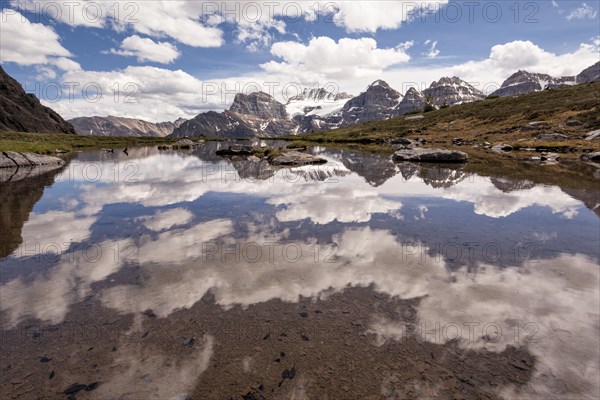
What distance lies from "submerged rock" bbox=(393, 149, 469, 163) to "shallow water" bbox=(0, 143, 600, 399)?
1056 inches

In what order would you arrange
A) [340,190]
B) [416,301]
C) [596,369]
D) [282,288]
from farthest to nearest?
[340,190] → [282,288] → [416,301] → [596,369]

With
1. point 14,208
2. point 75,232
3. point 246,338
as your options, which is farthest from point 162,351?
point 14,208

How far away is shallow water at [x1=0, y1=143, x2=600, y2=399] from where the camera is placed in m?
5.50

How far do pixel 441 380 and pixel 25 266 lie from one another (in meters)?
11.4

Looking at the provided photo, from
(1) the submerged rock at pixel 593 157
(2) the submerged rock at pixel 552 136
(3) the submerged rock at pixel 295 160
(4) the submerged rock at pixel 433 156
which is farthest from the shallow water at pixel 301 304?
(2) the submerged rock at pixel 552 136

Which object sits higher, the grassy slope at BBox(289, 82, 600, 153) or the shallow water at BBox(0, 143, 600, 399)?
the grassy slope at BBox(289, 82, 600, 153)

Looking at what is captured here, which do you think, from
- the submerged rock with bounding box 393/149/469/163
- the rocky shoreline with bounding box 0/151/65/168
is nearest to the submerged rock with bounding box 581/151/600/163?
the submerged rock with bounding box 393/149/469/163

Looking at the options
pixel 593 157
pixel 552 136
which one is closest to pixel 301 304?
pixel 593 157

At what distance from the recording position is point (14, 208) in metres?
18.0

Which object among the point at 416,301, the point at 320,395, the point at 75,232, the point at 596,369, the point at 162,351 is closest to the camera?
the point at 320,395

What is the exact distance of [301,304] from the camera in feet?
25.8

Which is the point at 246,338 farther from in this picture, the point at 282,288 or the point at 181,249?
the point at 181,249

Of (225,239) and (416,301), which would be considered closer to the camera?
(416,301)

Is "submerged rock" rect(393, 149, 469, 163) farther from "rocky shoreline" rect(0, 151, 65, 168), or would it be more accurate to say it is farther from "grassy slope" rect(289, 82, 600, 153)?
"rocky shoreline" rect(0, 151, 65, 168)
